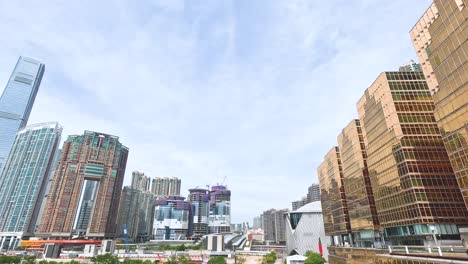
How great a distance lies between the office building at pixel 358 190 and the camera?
276 feet

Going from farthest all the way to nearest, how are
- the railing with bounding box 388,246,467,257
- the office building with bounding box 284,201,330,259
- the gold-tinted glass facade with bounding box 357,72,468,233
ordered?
1. the office building with bounding box 284,201,330,259
2. the gold-tinted glass facade with bounding box 357,72,468,233
3. the railing with bounding box 388,246,467,257

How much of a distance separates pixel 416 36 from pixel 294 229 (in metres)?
139

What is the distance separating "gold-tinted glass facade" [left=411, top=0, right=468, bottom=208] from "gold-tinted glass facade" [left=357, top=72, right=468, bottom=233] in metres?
17.7

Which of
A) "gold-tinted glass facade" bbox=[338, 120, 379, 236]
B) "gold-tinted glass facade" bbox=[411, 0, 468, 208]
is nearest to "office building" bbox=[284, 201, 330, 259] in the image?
"gold-tinted glass facade" bbox=[338, 120, 379, 236]

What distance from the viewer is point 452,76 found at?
149 ft

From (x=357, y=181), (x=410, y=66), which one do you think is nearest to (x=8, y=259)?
(x=357, y=181)

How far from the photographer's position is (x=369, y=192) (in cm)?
8762

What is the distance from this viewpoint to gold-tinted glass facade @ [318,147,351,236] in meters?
108

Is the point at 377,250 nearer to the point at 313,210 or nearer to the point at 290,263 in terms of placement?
the point at 290,263

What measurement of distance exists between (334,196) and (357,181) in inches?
1054

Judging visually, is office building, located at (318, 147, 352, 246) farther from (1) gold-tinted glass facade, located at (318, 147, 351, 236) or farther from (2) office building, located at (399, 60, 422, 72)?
(2) office building, located at (399, 60, 422, 72)

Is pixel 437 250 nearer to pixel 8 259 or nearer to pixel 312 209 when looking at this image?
pixel 312 209

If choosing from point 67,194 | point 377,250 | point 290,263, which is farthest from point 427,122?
point 67,194

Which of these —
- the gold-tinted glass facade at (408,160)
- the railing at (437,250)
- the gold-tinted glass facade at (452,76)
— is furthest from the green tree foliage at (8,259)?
the gold-tinted glass facade at (452,76)
